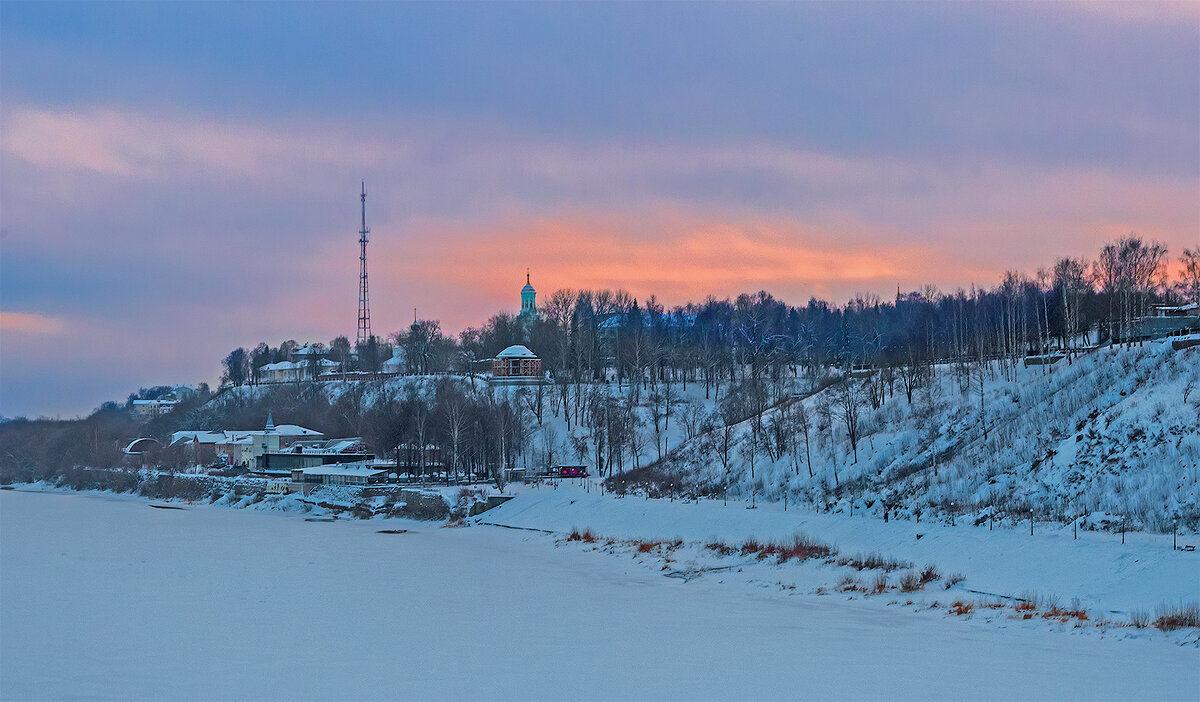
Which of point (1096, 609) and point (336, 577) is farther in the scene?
point (336, 577)

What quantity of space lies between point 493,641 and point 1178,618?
Answer: 16.2 m

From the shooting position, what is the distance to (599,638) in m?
22.6

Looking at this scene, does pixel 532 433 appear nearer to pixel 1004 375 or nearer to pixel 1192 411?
pixel 1004 375

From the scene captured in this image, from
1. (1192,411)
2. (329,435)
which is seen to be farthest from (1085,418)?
(329,435)

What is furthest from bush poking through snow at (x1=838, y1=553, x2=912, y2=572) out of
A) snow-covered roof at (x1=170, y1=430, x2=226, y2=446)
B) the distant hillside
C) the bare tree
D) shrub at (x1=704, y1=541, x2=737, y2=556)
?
snow-covered roof at (x1=170, y1=430, x2=226, y2=446)

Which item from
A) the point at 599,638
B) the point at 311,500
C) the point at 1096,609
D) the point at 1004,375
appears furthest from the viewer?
the point at 311,500

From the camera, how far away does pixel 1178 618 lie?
74.8ft

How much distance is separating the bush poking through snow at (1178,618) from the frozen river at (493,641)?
3.32 feet

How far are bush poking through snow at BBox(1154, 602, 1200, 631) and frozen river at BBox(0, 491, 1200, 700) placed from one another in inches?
39.9

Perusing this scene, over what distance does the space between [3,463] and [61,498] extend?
42.3 meters

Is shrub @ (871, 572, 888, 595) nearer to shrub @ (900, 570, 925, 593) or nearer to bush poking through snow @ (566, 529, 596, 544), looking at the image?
shrub @ (900, 570, 925, 593)

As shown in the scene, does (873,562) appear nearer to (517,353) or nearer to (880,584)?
(880,584)

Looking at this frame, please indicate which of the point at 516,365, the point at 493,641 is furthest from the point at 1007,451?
the point at 516,365

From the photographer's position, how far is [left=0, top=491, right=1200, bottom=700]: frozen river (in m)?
17.8
